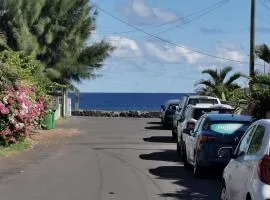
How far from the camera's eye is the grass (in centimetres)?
2081

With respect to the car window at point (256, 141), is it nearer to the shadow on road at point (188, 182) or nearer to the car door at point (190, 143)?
the shadow on road at point (188, 182)

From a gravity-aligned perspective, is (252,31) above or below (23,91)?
above

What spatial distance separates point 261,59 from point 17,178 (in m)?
13.7

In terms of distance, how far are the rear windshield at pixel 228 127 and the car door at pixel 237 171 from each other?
19.0ft

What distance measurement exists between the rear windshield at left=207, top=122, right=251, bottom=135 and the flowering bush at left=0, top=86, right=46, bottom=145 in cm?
912

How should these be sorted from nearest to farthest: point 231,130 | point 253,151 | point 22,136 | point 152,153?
point 253,151, point 231,130, point 152,153, point 22,136

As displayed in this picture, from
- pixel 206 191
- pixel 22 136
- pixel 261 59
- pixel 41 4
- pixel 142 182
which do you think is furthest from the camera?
pixel 41 4

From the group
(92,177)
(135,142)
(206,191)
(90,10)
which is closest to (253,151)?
(206,191)

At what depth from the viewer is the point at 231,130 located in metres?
15.4

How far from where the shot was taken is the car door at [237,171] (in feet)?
28.0

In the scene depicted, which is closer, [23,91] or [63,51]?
[23,91]

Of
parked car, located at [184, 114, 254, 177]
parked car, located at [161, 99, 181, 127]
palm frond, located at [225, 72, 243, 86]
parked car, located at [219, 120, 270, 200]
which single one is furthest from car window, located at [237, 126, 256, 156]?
palm frond, located at [225, 72, 243, 86]

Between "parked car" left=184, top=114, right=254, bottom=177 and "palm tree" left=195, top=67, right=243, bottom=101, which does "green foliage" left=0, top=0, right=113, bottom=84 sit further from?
"parked car" left=184, top=114, right=254, bottom=177

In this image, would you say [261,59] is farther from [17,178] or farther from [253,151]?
[253,151]
